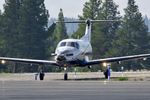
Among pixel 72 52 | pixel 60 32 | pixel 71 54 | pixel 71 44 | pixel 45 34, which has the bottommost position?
pixel 71 54

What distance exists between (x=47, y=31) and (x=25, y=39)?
9.24 meters

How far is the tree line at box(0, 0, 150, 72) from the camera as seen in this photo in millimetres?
110438

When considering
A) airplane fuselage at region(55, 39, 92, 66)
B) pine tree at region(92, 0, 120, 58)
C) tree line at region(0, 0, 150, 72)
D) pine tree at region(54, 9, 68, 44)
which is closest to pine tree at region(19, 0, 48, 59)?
tree line at region(0, 0, 150, 72)

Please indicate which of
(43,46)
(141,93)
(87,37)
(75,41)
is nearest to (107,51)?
(43,46)

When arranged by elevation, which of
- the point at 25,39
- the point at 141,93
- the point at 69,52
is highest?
the point at 25,39

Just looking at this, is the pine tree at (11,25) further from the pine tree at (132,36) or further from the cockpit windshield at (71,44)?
the cockpit windshield at (71,44)

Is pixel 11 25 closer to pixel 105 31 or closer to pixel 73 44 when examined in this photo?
pixel 105 31

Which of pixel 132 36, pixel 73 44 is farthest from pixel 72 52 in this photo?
pixel 132 36

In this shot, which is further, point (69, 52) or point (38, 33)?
point (38, 33)

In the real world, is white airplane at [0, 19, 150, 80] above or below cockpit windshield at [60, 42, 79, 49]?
below

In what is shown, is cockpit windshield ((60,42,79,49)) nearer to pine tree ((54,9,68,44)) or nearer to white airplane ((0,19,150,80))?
white airplane ((0,19,150,80))

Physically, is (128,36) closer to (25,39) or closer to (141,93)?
(25,39)

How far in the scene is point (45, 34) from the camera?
118 meters

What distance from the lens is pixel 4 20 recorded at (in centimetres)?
11856
